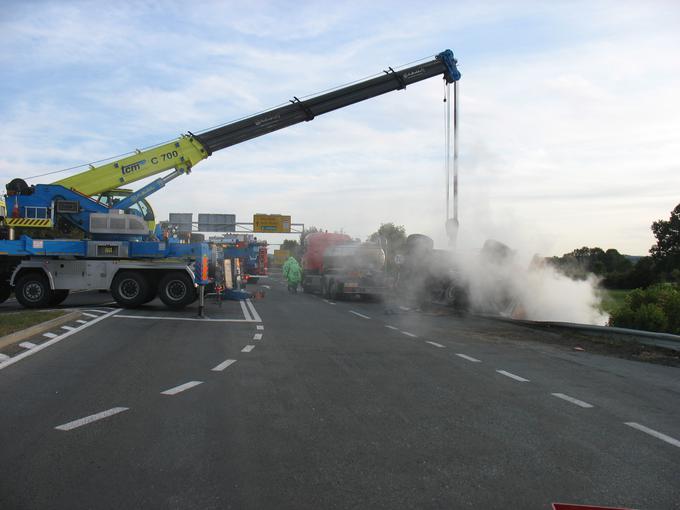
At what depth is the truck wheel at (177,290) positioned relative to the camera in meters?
16.8

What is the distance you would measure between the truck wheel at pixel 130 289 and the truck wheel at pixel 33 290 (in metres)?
1.81

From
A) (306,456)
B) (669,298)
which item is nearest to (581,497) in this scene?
(306,456)

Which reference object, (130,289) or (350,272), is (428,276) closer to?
(350,272)

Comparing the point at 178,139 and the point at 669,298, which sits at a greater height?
the point at 178,139

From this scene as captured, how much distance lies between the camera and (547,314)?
17250mm

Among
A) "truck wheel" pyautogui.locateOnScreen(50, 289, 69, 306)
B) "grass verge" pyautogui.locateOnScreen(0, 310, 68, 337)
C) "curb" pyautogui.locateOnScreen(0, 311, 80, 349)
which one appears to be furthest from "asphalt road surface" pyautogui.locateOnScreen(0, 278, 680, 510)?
"truck wheel" pyautogui.locateOnScreen(50, 289, 69, 306)

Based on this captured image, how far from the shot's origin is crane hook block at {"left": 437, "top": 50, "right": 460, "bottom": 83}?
1916 centimetres

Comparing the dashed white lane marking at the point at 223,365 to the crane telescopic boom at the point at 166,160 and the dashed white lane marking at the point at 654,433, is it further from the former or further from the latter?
the crane telescopic boom at the point at 166,160

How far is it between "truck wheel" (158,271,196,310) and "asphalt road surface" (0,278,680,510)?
241 inches

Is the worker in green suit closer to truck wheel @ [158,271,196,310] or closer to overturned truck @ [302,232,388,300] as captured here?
overturned truck @ [302,232,388,300]

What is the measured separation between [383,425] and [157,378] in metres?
3.35

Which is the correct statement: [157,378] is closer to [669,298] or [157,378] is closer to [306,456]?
[306,456]

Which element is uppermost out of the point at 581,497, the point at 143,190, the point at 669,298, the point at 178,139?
the point at 178,139

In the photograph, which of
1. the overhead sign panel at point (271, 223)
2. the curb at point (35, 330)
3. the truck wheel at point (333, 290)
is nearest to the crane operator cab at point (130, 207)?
the curb at point (35, 330)
